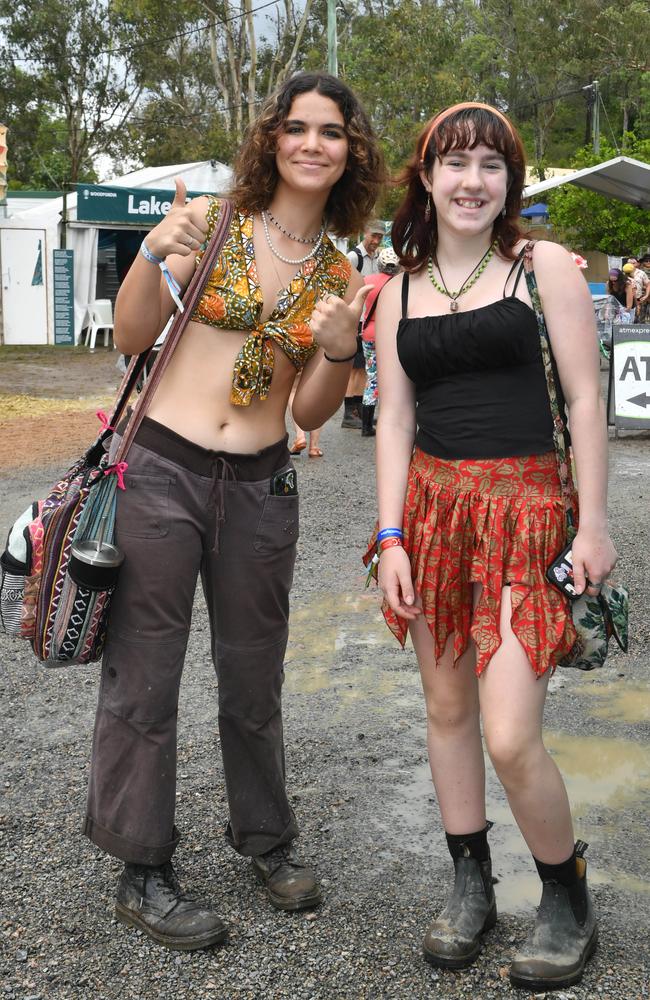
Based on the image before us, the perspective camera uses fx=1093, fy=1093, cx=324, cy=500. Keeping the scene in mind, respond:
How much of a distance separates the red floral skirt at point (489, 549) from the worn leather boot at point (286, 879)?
79 cm

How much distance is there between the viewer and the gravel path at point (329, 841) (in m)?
2.61

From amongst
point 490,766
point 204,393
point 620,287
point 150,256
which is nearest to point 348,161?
point 150,256

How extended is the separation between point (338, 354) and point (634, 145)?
2744 cm

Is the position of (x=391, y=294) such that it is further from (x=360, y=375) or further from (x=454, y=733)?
(x=360, y=375)

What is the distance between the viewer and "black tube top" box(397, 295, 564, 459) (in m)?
2.49

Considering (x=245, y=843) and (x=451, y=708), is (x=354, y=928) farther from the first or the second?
(x=451, y=708)

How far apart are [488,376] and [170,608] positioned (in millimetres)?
976

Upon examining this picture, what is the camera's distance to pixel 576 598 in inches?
98.8

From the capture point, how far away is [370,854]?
3.18 meters

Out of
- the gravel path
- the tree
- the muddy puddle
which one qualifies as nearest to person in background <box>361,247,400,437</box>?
the muddy puddle

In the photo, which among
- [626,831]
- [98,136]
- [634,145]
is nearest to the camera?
[626,831]

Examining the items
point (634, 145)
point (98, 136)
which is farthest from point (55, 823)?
point (98, 136)

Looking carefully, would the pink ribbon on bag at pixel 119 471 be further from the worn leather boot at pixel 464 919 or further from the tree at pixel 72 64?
the tree at pixel 72 64

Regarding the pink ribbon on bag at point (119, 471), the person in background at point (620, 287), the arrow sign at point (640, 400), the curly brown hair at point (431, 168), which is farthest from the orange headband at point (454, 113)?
the person in background at point (620, 287)
